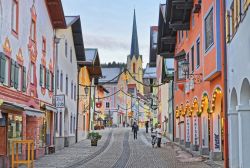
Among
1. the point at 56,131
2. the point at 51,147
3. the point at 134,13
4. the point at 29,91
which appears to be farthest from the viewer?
the point at 134,13

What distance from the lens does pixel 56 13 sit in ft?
104

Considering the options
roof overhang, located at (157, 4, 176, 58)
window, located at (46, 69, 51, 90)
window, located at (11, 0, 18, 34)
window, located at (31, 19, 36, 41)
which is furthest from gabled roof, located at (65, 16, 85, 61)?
window, located at (11, 0, 18, 34)

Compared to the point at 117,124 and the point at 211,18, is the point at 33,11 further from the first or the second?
the point at 117,124

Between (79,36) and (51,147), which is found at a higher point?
(79,36)

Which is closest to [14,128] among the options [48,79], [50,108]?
[50,108]

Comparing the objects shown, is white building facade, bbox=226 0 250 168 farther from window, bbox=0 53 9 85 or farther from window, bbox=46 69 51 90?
window, bbox=46 69 51 90

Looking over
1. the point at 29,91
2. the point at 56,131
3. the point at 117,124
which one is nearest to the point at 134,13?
the point at 117,124

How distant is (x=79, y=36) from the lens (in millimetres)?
41938

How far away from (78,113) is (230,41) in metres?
29.2

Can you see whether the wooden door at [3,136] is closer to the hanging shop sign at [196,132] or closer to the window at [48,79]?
the window at [48,79]

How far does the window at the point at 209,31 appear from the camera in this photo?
2180 cm

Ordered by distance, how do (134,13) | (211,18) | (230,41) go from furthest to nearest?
(134,13) < (211,18) < (230,41)

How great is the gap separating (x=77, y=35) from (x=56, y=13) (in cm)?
1022

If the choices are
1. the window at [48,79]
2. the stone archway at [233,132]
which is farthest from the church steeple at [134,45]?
the stone archway at [233,132]
